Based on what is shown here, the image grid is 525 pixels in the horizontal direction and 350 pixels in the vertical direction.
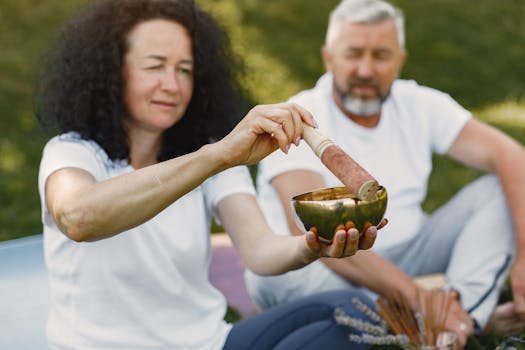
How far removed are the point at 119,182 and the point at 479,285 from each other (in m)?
1.66

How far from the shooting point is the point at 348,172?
172 centimetres

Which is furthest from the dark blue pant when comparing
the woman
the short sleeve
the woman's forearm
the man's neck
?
the short sleeve

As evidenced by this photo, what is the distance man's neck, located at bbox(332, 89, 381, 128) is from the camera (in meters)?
3.30

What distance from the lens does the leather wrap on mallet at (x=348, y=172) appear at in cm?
170

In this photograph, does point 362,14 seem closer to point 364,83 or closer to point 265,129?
point 364,83

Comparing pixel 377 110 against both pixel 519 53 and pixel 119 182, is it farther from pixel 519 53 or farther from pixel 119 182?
pixel 519 53

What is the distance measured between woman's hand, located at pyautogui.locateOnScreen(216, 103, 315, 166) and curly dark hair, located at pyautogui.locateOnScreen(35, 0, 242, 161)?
57 cm

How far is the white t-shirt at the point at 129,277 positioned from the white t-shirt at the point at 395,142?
0.75 metres

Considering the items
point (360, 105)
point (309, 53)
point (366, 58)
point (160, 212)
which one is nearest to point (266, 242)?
point (160, 212)

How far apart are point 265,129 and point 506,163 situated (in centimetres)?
168

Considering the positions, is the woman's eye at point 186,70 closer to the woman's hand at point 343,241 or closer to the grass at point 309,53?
the woman's hand at point 343,241

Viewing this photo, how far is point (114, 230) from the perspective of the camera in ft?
6.34

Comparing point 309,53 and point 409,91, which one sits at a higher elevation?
point 409,91

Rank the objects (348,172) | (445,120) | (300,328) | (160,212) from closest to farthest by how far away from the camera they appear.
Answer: (348,172) < (160,212) < (300,328) < (445,120)
